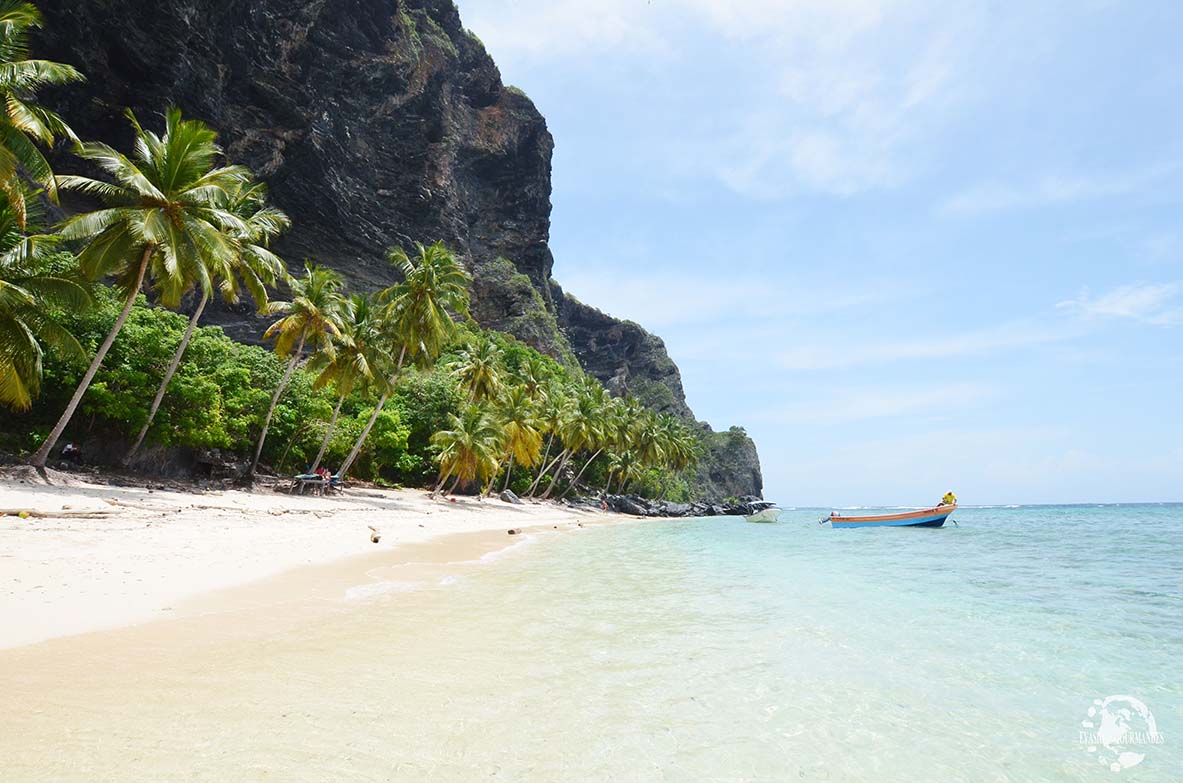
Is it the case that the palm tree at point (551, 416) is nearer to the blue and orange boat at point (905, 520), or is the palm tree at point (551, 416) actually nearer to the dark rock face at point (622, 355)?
→ the blue and orange boat at point (905, 520)

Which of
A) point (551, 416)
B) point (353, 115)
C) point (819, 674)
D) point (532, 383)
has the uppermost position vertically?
point (353, 115)

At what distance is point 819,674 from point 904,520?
39.9m

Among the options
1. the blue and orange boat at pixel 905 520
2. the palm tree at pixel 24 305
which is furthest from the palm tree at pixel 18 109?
the blue and orange boat at pixel 905 520

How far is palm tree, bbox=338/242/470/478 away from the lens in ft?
Answer: 102

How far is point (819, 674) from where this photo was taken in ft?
19.0

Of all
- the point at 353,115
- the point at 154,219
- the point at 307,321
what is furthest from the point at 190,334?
the point at 353,115

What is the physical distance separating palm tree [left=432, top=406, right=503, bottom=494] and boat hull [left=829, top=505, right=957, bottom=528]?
81.6 ft

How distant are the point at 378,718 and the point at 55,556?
25.6ft

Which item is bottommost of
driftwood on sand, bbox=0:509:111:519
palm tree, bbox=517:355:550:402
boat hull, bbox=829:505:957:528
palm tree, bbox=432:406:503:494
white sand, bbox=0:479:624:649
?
white sand, bbox=0:479:624:649

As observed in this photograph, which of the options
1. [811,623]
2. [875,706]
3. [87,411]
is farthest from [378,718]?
[87,411]

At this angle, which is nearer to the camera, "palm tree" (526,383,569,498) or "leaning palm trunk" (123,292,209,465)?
"leaning palm trunk" (123,292,209,465)

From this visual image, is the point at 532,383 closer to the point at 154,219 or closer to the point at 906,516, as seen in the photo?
the point at 906,516

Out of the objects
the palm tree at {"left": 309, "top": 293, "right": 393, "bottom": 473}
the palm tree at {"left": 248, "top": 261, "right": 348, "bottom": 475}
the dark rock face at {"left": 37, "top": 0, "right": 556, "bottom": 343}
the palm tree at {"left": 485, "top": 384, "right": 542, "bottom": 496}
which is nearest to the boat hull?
the palm tree at {"left": 485, "top": 384, "right": 542, "bottom": 496}

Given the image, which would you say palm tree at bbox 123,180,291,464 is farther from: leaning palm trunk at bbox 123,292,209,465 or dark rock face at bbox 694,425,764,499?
dark rock face at bbox 694,425,764,499
